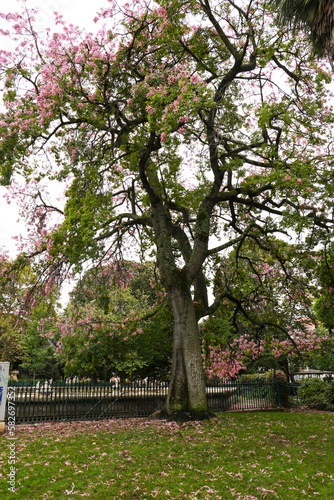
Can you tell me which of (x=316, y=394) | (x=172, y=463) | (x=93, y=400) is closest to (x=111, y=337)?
(x=93, y=400)

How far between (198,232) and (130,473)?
26.6 ft

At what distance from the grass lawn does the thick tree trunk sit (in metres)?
0.79

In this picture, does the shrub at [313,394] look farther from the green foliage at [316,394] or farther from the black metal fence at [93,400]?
the black metal fence at [93,400]

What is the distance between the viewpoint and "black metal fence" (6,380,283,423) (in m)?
13.0

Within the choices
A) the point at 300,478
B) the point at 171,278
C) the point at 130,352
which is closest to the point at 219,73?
the point at 171,278

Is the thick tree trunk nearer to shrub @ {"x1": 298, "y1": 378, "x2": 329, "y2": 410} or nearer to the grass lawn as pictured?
the grass lawn

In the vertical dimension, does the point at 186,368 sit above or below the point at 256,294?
below

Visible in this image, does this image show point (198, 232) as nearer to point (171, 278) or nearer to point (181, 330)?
point (171, 278)

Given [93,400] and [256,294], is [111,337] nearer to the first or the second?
[93,400]

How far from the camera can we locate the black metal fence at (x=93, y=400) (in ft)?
42.7

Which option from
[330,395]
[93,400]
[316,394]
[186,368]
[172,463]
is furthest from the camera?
[316,394]

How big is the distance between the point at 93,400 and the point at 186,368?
16.7 feet

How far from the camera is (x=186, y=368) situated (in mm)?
11320

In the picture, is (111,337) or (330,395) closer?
(111,337)
